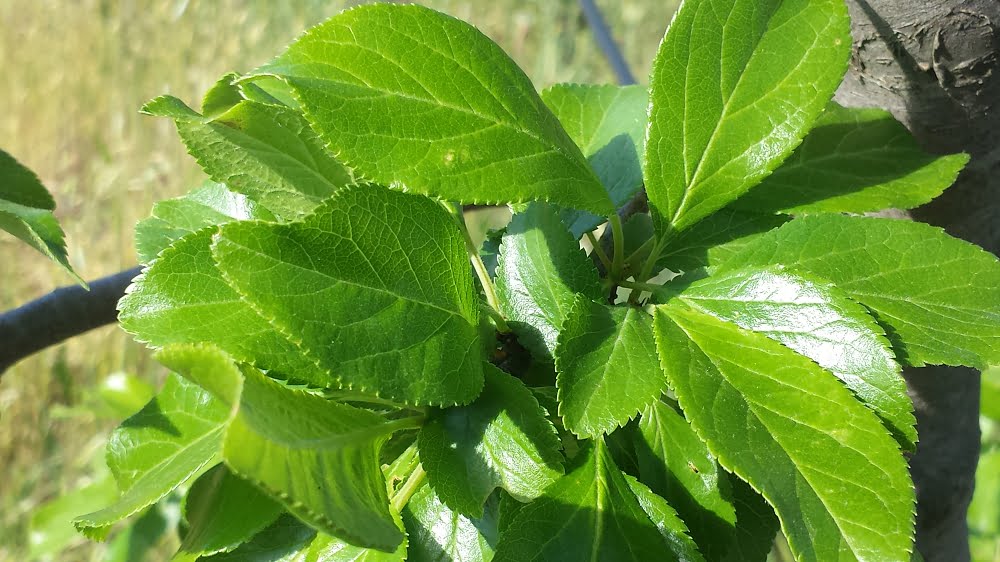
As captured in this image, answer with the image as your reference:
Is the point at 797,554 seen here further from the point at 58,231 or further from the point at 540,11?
the point at 540,11

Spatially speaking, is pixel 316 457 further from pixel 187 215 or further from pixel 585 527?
pixel 187 215

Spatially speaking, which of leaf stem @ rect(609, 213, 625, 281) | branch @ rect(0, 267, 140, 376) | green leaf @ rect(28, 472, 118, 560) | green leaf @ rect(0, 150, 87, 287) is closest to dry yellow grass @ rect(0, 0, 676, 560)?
green leaf @ rect(28, 472, 118, 560)

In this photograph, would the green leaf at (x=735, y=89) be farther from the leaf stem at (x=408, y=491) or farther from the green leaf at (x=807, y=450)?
the leaf stem at (x=408, y=491)

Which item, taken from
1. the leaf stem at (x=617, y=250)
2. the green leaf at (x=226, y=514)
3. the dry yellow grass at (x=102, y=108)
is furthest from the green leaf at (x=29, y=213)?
the dry yellow grass at (x=102, y=108)

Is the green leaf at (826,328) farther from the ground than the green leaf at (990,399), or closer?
farther from the ground

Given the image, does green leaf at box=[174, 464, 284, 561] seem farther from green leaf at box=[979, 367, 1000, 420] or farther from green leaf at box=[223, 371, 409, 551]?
green leaf at box=[979, 367, 1000, 420]

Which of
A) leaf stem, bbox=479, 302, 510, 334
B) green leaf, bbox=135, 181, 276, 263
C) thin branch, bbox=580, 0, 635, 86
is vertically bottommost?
leaf stem, bbox=479, 302, 510, 334
